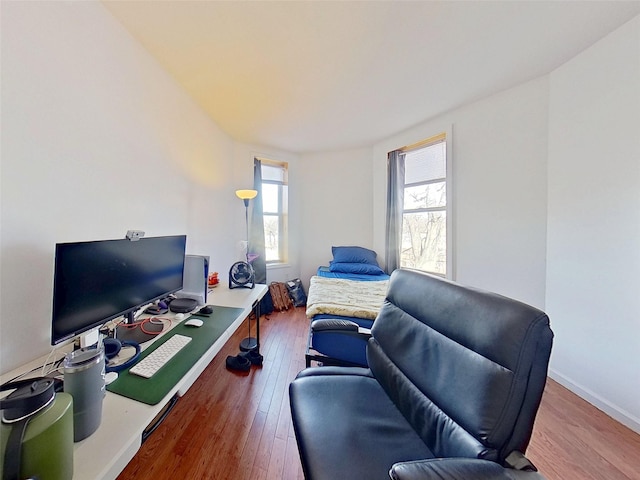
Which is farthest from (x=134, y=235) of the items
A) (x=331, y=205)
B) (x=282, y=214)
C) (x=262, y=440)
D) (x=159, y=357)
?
(x=331, y=205)

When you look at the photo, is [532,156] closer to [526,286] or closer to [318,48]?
[526,286]

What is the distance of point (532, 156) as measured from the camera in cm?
201

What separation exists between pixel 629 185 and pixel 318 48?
2.27 metres

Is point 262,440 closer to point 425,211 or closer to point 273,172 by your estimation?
point 425,211

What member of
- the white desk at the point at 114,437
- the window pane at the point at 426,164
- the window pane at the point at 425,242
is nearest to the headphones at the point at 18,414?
the white desk at the point at 114,437

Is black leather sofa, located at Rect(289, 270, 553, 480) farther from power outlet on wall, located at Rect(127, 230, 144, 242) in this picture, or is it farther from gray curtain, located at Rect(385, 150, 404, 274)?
gray curtain, located at Rect(385, 150, 404, 274)

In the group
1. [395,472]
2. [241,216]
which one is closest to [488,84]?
[395,472]

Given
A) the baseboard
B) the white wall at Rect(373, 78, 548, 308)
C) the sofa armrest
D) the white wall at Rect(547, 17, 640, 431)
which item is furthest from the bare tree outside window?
the sofa armrest

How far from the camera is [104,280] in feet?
3.39

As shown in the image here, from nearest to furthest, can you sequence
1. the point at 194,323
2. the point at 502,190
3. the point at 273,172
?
the point at 194,323, the point at 502,190, the point at 273,172

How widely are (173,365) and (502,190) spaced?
2.90 meters

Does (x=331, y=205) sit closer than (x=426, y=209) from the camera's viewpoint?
No

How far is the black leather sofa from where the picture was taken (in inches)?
26.4

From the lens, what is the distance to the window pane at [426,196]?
9.44 ft
